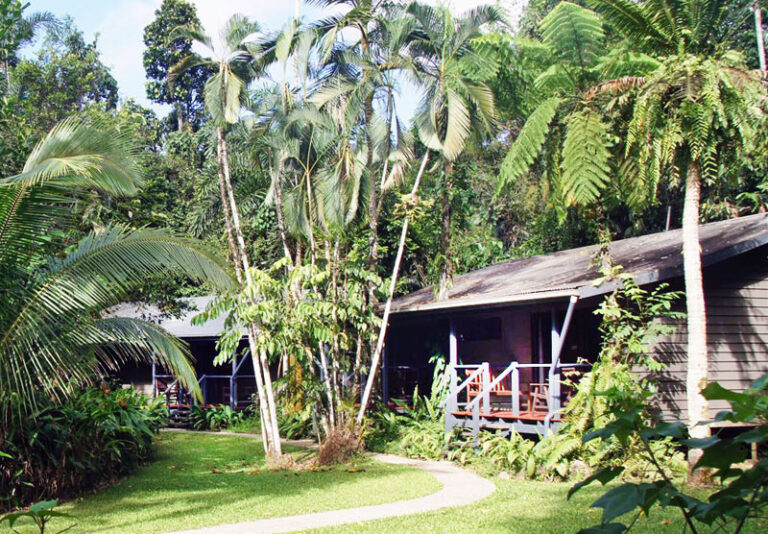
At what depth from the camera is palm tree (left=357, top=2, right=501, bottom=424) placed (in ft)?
48.7

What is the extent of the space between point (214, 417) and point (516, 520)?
14.0 metres

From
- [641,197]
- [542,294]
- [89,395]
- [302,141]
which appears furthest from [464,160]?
[89,395]

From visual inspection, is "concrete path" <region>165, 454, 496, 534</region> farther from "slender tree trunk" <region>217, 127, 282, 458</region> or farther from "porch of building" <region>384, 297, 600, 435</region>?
"slender tree trunk" <region>217, 127, 282, 458</region>

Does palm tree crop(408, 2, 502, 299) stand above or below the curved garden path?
above

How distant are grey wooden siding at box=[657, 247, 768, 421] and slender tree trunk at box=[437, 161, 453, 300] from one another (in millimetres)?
5483

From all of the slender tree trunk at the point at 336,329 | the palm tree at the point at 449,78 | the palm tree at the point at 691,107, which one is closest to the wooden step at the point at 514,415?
the slender tree trunk at the point at 336,329

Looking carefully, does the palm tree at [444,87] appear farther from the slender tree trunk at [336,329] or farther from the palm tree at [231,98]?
the palm tree at [231,98]

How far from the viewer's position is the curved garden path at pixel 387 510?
871 cm

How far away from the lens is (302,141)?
1492 cm

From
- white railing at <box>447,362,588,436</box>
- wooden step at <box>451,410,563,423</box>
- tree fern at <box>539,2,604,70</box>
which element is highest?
tree fern at <box>539,2,604,70</box>

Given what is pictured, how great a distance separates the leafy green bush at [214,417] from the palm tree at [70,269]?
38.0ft

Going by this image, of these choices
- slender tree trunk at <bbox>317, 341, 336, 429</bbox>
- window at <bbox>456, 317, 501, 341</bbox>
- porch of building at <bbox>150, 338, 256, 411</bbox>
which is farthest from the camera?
porch of building at <bbox>150, 338, 256, 411</bbox>

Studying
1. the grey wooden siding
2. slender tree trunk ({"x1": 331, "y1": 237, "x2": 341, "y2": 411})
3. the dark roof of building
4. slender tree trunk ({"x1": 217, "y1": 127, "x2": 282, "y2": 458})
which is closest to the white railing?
the dark roof of building

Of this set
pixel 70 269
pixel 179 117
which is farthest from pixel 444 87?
pixel 179 117
